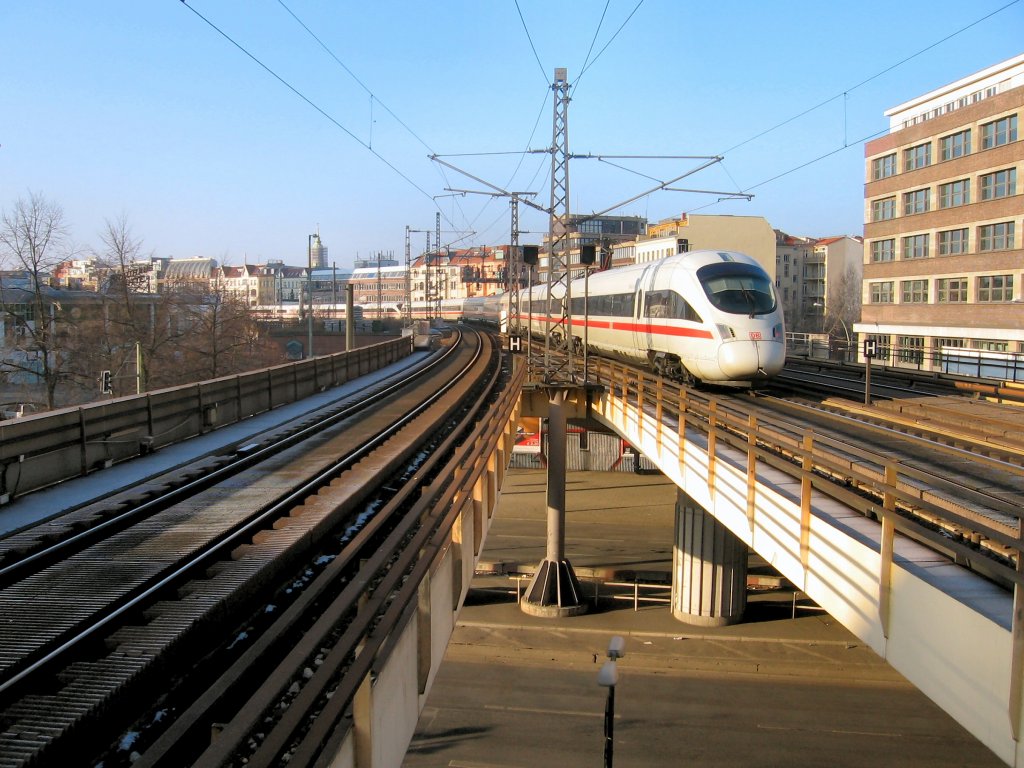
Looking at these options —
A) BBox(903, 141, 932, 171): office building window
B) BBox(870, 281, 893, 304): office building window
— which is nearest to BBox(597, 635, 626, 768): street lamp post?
BBox(903, 141, 932, 171): office building window

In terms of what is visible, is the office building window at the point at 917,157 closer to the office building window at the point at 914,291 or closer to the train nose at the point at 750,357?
the office building window at the point at 914,291

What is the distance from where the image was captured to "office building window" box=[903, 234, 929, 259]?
1649 inches

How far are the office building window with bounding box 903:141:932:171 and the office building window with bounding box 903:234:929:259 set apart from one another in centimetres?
326

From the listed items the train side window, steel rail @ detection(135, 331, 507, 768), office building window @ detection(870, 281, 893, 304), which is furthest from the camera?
office building window @ detection(870, 281, 893, 304)

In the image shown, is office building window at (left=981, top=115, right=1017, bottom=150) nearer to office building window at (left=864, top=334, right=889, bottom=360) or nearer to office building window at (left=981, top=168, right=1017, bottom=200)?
office building window at (left=981, top=168, right=1017, bottom=200)

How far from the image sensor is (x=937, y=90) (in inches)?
1662

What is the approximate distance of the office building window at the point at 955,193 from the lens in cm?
3834

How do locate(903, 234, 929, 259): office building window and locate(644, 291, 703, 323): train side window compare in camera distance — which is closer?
locate(644, 291, 703, 323): train side window

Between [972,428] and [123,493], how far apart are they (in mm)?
11436

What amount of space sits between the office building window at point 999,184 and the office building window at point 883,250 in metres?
7.51

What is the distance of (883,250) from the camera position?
150 feet

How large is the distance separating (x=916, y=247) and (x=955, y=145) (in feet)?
17.6

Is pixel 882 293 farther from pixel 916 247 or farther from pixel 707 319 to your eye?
pixel 707 319

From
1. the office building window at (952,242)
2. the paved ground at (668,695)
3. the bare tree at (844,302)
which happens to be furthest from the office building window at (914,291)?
the bare tree at (844,302)
